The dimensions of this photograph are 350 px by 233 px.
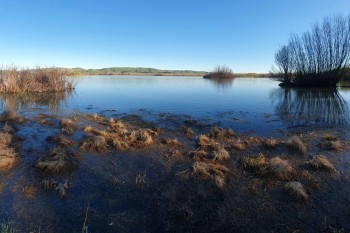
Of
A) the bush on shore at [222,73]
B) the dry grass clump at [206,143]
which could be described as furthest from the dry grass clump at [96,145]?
the bush on shore at [222,73]

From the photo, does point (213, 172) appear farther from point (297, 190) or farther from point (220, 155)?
point (297, 190)

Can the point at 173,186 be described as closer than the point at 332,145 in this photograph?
Yes

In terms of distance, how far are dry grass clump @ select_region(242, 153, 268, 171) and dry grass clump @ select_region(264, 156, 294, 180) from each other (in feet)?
0.78

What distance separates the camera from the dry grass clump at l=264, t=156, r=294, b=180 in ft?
21.7

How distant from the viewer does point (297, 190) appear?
5.71 meters

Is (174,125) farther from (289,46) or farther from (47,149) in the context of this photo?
(289,46)

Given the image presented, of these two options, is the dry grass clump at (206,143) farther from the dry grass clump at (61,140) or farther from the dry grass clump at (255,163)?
the dry grass clump at (61,140)

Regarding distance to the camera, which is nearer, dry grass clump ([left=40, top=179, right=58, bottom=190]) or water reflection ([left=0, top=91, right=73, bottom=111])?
dry grass clump ([left=40, top=179, right=58, bottom=190])

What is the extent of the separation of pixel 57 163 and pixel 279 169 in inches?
252

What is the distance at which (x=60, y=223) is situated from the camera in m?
4.68

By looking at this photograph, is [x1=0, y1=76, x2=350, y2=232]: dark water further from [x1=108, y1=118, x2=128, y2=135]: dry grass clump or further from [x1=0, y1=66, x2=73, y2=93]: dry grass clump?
[x1=0, y1=66, x2=73, y2=93]: dry grass clump

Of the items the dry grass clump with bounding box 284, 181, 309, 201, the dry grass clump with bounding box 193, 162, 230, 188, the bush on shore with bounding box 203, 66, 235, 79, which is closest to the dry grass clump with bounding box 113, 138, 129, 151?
the dry grass clump with bounding box 193, 162, 230, 188

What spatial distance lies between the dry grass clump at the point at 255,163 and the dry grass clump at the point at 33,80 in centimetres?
2842

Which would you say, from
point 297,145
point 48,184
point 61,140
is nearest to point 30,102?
point 61,140
